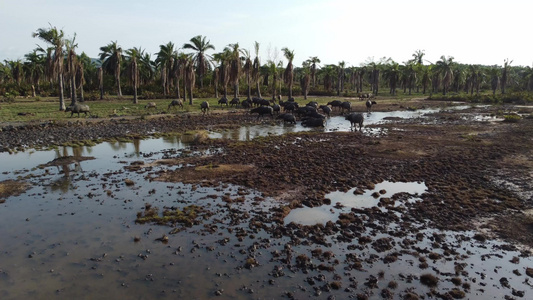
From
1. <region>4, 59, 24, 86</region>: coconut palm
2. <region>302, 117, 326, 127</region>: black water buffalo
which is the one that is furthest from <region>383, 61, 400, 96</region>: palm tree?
<region>4, 59, 24, 86</region>: coconut palm

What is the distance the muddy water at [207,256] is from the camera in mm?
7051

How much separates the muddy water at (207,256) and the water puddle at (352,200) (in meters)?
0.21

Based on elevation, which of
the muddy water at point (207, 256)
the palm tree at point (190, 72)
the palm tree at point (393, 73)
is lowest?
the muddy water at point (207, 256)

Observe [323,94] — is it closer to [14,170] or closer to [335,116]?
[335,116]

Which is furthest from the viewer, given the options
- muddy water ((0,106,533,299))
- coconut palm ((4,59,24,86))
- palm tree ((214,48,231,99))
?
Answer: coconut palm ((4,59,24,86))

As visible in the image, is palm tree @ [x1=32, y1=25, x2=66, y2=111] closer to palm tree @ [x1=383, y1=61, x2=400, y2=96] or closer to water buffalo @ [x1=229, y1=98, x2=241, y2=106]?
water buffalo @ [x1=229, y1=98, x2=241, y2=106]

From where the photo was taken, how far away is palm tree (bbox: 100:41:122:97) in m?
47.2

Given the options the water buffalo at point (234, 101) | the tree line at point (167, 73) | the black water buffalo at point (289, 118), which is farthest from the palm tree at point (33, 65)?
the black water buffalo at point (289, 118)

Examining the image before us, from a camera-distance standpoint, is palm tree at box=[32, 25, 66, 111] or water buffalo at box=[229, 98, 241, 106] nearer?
palm tree at box=[32, 25, 66, 111]

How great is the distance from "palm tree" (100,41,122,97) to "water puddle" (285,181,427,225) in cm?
4392

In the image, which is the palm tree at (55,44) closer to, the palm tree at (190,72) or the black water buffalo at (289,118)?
the palm tree at (190,72)

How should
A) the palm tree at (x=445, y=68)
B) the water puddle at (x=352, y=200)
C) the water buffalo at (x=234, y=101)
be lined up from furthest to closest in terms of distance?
the palm tree at (x=445, y=68)
the water buffalo at (x=234, y=101)
the water puddle at (x=352, y=200)

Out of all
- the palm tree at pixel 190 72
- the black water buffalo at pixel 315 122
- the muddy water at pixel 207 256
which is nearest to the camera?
the muddy water at pixel 207 256

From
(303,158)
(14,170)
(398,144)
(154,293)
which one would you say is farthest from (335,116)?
(154,293)
